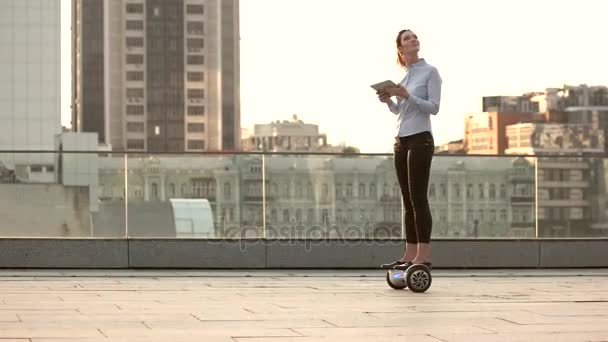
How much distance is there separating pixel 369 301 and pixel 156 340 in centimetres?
184

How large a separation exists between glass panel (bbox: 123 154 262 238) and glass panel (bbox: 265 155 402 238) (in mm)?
158

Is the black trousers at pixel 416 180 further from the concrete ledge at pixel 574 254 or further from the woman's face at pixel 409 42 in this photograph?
the concrete ledge at pixel 574 254

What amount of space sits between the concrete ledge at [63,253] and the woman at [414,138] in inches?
99.9

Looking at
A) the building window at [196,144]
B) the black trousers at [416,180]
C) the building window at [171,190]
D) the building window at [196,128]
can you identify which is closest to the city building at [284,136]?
the building window at [196,128]

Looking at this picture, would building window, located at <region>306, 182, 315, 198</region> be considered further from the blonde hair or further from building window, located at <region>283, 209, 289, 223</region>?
the blonde hair

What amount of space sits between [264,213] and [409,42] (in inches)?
96.3

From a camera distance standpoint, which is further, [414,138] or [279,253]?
[279,253]

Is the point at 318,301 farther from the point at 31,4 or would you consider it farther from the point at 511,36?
the point at 511,36

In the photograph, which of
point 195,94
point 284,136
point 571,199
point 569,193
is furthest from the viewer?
point 284,136

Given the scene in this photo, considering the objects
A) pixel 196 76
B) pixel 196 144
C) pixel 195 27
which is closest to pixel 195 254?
pixel 196 144

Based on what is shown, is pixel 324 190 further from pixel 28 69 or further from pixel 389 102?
pixel 28 69

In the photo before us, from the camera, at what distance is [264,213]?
847 cm

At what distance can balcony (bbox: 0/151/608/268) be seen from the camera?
8.12 m

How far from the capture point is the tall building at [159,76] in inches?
6304
